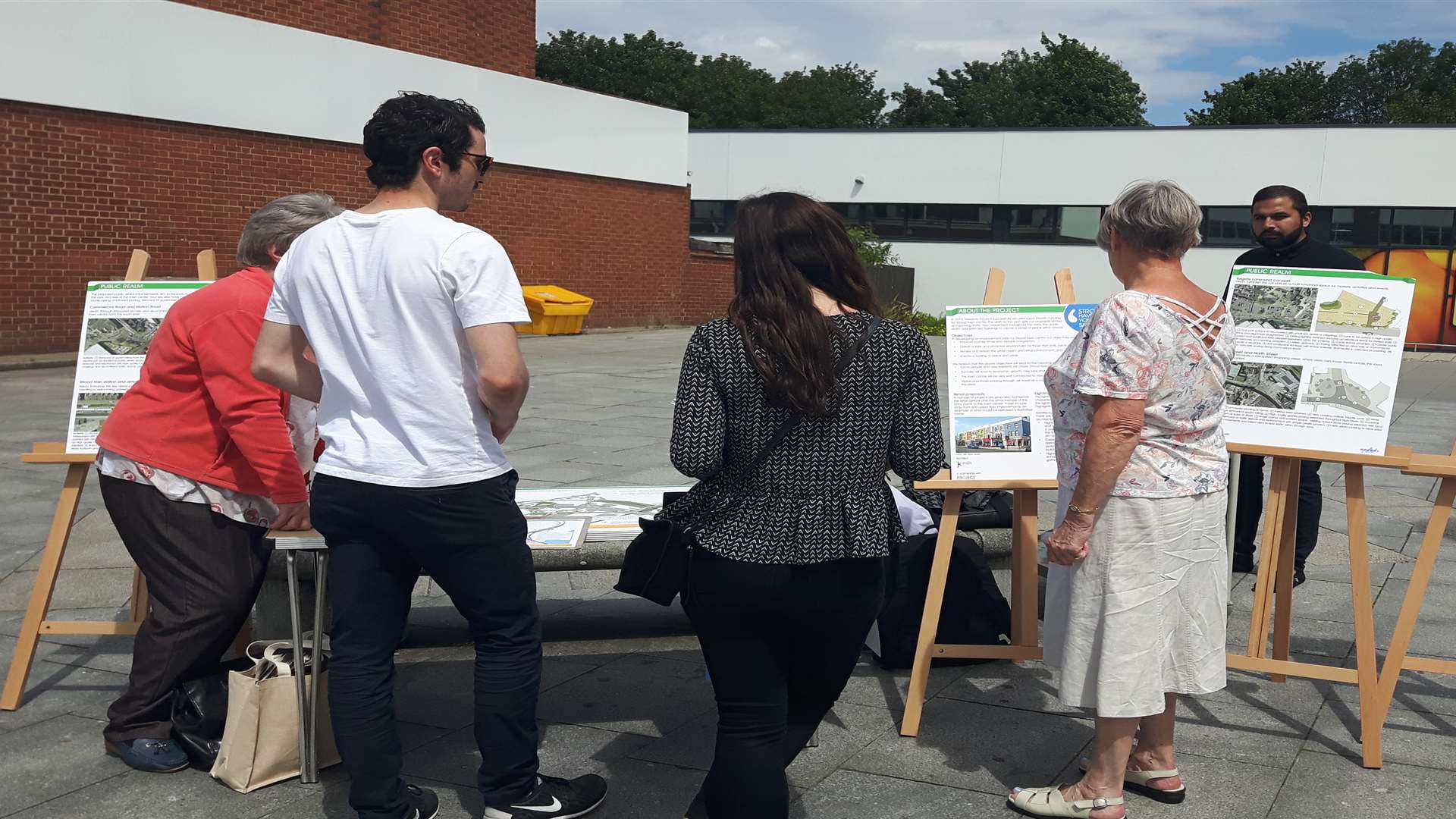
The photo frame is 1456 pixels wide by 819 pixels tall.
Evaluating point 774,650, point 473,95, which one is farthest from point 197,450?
point 473,95

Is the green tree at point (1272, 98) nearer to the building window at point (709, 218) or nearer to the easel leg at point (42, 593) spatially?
the building window at point (709, 218)

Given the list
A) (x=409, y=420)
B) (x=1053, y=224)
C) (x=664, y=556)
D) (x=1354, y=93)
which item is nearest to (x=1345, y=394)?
(x=664, y=556)

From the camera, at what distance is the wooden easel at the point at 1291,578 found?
3814 millimetres

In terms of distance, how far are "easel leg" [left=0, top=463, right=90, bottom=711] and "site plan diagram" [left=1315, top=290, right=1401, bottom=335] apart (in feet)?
14.0

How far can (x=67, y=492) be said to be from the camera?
427cm

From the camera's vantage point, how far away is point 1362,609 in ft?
12.7

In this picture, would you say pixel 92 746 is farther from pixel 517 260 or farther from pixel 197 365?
pixel 517 260

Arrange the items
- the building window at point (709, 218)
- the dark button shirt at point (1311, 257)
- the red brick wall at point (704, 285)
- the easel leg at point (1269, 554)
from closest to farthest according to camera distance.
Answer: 1. the easel leg at point (1269, 554)
2. the dark button shirt at point (1311, 257)
3. the red brick wall at point (704, 285)
4. the building window at point (709, 218)

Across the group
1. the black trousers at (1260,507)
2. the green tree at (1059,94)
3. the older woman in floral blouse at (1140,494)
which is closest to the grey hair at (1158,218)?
the older woman in floral blouse at (1140,494)

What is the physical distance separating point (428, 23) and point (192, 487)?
17.0 metres

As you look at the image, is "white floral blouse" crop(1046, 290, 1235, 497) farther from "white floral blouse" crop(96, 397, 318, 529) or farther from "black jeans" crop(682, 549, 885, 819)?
"white floral blouse" crop(96, 397, 318, 529)

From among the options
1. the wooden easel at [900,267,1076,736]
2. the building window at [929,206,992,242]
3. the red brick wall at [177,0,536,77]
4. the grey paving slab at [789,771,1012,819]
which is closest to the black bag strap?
the grey paving slab at [789,771,1012,819]

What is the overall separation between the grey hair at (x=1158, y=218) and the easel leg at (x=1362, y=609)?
1.19 meters

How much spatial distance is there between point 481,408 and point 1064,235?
87.7ft
